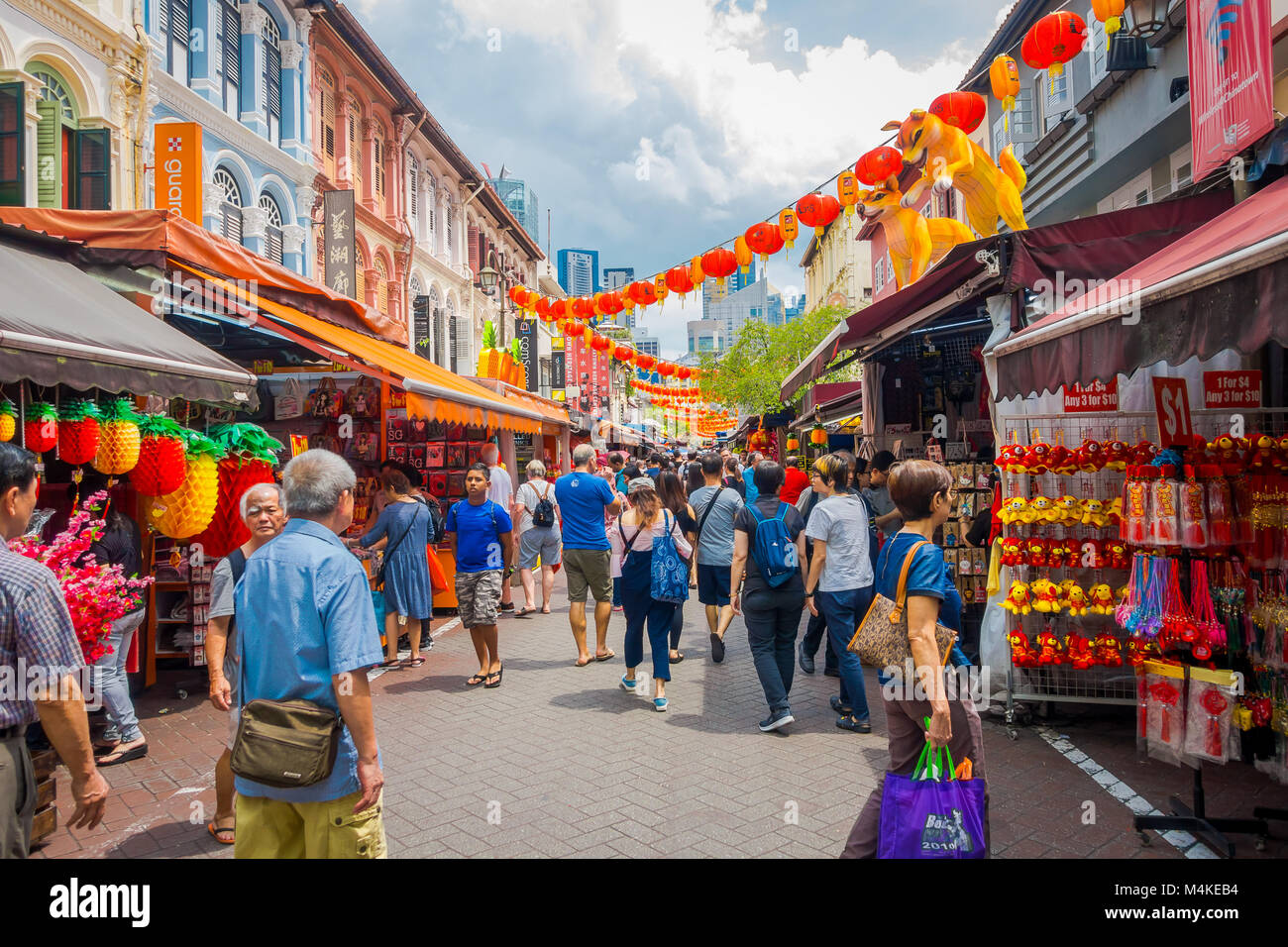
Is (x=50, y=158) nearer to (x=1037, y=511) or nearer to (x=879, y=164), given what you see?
(x=879, y=164)

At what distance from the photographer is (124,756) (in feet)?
17.1

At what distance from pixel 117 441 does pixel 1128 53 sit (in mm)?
12773

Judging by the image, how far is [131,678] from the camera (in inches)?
258

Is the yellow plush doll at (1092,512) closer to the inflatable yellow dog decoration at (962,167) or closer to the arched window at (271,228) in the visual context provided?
the inflatable yellow dog decoration at (962,167)

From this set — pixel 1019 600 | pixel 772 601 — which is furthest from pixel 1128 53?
pixel 772 601

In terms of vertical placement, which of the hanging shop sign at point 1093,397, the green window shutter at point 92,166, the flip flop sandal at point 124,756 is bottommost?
the flip flop sandal at point 124,756

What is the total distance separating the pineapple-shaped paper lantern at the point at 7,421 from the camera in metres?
4.43

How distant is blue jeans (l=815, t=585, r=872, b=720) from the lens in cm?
578

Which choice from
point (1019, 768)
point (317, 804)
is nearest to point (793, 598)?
point (1019, 768)

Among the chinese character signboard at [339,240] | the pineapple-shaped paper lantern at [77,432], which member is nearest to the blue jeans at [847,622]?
the pineapple-shaped paper lantern at [77,432]

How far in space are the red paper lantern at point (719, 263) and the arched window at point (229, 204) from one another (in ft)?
28.7

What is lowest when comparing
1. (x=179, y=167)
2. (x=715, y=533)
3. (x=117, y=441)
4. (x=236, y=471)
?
(x=715, y=533)

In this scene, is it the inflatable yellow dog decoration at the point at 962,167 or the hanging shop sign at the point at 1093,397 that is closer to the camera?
the hanging shop sign at the point at 1093,397

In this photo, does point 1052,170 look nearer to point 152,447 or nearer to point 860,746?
point 860,746
